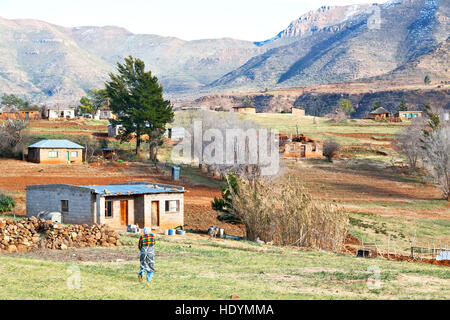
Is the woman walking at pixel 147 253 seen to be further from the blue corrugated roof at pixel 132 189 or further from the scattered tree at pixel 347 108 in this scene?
the scattered tree at pixel 347 108

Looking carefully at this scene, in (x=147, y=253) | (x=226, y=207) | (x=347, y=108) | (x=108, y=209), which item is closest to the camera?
(x=147, y=253)

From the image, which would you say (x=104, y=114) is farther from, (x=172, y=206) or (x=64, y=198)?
(x=64, y=198)

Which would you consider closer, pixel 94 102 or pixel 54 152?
pixel 54 152

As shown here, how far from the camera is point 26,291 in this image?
43.8ft

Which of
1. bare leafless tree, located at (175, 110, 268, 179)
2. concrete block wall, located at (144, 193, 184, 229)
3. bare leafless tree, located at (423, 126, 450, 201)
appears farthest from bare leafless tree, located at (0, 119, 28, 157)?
bare leafless tree, located at (423, 126, 450, 201)

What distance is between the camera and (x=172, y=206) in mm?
34812

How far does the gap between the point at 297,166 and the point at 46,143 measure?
85.0 feet

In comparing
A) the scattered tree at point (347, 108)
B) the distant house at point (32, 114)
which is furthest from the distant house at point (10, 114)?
the scattered tree at point (347, 108)

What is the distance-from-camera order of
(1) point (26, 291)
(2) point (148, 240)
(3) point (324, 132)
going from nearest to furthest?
(1) point (26, 291) → (2) point (148, 240) → (3) point (324, 132)

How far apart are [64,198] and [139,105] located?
3469cm

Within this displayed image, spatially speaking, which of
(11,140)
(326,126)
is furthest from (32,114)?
(326,126)

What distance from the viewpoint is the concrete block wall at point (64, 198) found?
32.0m
